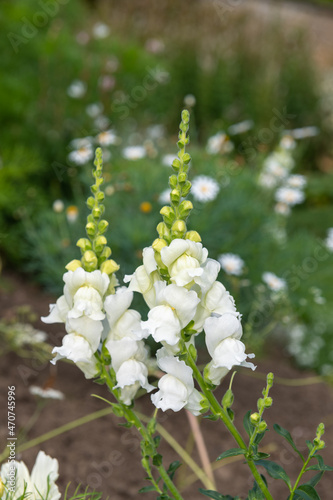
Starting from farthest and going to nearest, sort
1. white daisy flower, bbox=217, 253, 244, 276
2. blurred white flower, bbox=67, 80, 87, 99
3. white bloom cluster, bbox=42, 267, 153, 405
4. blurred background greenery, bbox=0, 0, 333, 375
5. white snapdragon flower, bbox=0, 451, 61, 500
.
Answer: blurred white flower, bbox=67, 80, 87, 99
blurred background greenery, bbox=0, 0, 333, 375
white daisy flower, bbox=217, 253, 244, 276
white snapdragon flower, bbox=0, 451, 61, 500
white bloom cluster, bbox=42, 267, 153, 405

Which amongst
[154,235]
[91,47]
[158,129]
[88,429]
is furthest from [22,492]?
[91,47]

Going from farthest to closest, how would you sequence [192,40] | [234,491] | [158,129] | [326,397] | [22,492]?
[192,40] < [158,129] < [326,397] < [234,491] < [22,492]

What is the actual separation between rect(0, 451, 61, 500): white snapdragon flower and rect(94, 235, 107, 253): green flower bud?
1.50ft

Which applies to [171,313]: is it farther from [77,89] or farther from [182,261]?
[77,89]

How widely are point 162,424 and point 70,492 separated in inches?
23.5

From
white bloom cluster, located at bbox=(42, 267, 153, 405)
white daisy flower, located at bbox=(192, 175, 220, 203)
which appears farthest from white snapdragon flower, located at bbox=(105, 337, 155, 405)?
white daisy flower, located at bbox=(192, 175, 220, 203)

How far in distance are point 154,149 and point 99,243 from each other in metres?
2.84

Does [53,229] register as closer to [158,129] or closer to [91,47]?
[158,129]

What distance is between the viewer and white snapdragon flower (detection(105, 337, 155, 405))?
3.79 feet

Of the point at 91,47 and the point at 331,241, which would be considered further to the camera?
the point at 91,47

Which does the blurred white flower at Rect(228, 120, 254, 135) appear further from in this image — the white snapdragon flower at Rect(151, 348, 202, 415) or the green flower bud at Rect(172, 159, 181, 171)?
the white snapdragon flower at Rect(151, 348, 202, 415)

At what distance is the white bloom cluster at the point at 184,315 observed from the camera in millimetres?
1045

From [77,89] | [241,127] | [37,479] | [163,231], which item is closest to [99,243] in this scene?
[163,231]

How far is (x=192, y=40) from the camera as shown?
24.6ft
